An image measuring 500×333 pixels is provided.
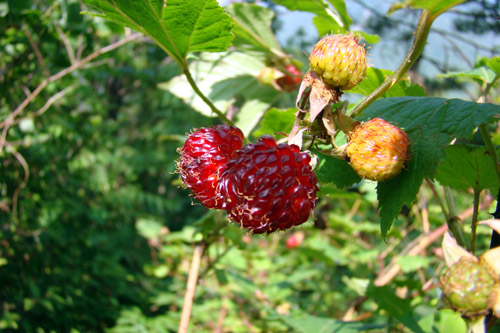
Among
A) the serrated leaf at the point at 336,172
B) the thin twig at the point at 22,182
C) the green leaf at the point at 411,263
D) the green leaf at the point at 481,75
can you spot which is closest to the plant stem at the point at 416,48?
the serrated leaf at the point at 336,172

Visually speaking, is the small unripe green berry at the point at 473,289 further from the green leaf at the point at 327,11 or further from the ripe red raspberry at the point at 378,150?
the green leaf at the point at 327,11

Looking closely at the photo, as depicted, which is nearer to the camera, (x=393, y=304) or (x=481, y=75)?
(x=481, y=75)

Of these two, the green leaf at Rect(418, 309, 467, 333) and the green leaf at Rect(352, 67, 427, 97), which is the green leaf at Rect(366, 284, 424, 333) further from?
the green leaf at Rect(352, 67, 427, 97)

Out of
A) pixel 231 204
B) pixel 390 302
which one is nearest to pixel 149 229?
pixel 390 302

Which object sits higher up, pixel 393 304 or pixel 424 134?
pixel 424 134

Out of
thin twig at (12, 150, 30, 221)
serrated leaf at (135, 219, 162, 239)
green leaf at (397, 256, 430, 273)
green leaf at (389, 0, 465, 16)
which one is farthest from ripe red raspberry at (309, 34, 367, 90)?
serrated leaf at (135, 219, 162, 239)

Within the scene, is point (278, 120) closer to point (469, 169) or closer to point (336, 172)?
point (336, 172)
